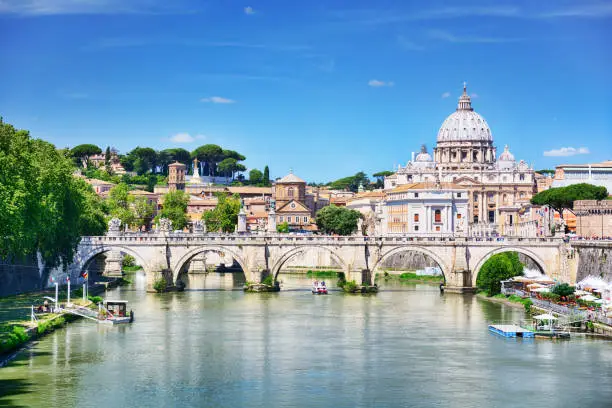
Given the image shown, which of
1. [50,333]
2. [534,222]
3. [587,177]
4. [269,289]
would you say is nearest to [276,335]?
[50,333]

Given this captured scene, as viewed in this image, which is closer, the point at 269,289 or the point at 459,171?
the point at 269,289

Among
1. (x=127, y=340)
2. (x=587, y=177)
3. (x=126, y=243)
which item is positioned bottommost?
(x=127, y=340)

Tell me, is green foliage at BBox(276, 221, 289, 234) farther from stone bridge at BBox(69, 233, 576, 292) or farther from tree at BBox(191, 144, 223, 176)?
tree at BBox(191, 144, 223, 176)

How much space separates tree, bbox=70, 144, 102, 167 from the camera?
177 meters

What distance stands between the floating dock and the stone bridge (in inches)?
708

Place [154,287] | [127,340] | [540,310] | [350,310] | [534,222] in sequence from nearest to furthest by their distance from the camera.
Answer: [127,340] → [540,310] → [350,310] → [154,287] → [534,222]

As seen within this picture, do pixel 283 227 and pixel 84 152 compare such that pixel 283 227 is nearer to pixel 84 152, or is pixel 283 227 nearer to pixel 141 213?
pixel 141 213

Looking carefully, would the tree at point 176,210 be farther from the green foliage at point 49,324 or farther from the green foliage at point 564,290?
the green foliage at point 564,290

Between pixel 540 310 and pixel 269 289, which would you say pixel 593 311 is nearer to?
pixel 540 310

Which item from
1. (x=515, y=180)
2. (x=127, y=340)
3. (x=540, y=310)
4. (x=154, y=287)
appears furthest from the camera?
(x=515, y=180)

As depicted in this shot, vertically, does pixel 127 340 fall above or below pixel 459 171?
below

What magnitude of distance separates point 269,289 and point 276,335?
803 inches

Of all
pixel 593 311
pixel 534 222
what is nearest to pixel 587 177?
pixel 534 222

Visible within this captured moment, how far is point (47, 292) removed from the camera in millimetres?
63062
